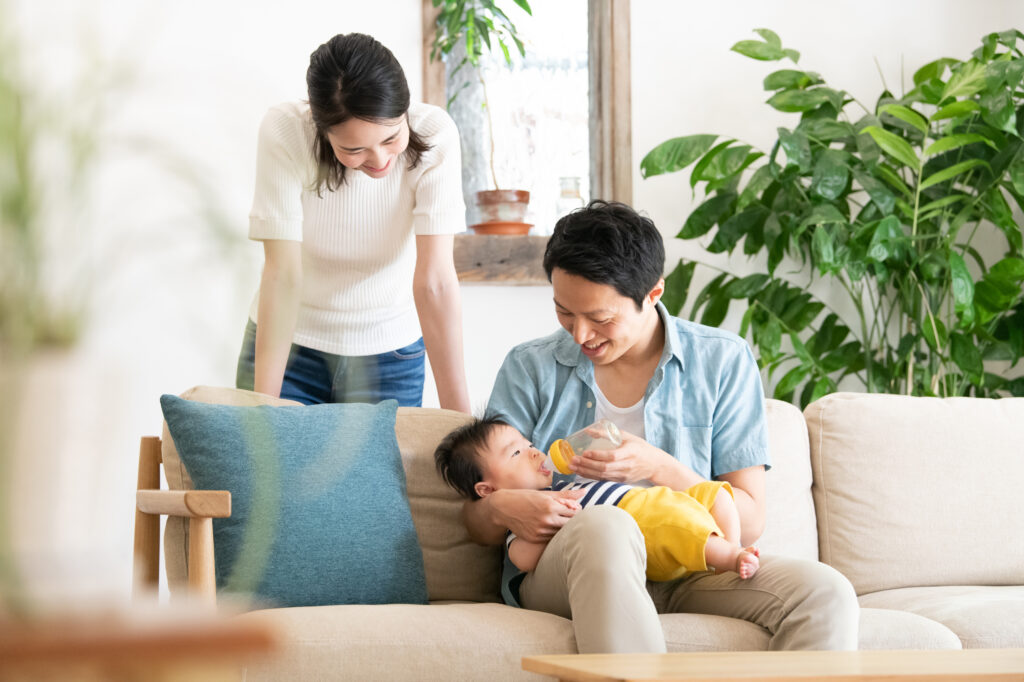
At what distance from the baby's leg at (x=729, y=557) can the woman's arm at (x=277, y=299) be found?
129 centimetres

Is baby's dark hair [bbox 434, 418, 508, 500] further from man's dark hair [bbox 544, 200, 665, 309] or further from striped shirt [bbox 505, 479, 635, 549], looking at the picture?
man's dark hair [bbox 544, 200, 665, 309]

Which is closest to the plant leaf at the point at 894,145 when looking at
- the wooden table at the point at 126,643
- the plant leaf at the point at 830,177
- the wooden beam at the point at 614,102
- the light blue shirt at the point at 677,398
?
the plant leaf at the point at 830,177

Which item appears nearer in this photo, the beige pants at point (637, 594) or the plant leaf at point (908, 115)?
the beige pants at point (637, 594)

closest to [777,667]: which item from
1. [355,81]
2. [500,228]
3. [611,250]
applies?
[611,250]

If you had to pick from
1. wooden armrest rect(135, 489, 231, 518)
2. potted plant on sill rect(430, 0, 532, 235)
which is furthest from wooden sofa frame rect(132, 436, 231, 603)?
potted plant on sill rect(430, 0, 532, 235)

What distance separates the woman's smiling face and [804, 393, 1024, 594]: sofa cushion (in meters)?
1.17

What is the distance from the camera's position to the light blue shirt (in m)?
1.88

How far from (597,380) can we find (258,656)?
1798mm

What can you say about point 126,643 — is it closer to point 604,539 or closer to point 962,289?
point 604,539

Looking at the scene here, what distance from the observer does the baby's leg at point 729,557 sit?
1586 millimetres

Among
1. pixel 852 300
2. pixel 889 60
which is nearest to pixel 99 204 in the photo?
pixel 852 300

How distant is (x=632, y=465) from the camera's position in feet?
5.59

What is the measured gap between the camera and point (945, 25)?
3453mm

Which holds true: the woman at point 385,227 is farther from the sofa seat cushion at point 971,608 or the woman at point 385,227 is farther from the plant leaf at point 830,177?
the plant leaf at point 830,177
